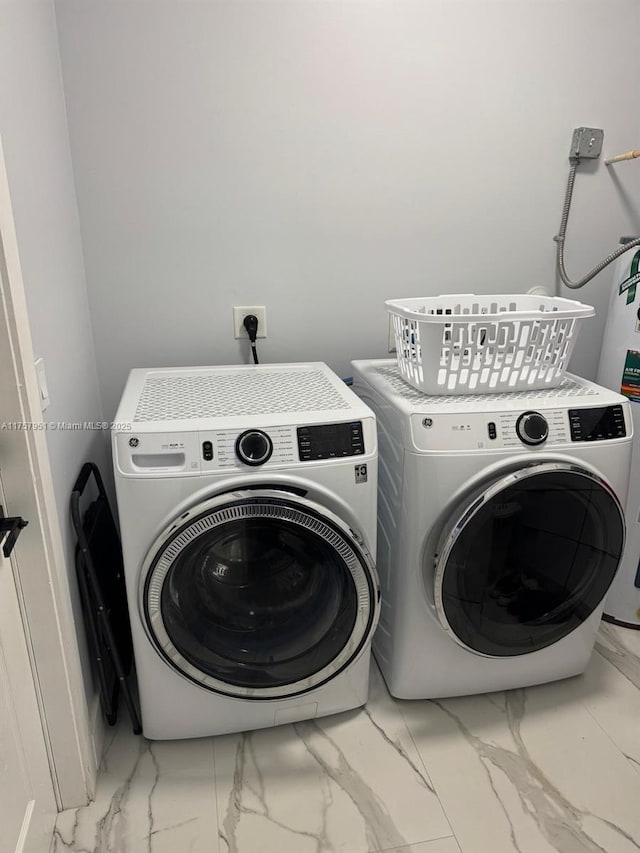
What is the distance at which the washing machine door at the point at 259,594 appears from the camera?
1.26 meters

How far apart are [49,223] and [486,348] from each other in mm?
1096

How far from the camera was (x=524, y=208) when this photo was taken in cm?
192

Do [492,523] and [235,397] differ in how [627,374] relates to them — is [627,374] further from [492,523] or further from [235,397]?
[235,397]

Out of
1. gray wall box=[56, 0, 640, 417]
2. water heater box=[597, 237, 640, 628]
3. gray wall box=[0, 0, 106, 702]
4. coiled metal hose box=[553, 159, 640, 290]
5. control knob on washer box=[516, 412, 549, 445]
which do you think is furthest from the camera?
coiled metal hose box=[553, 159, 640, 290]

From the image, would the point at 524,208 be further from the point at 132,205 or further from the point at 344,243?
the point at 132,205

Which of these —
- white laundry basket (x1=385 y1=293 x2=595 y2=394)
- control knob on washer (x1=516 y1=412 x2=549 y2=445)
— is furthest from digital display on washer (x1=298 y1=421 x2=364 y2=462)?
control knob on washer (x1=516 y1=412 x2=549 y2=445)

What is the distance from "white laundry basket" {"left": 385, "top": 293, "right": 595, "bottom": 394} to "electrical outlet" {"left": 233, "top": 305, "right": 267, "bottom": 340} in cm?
47

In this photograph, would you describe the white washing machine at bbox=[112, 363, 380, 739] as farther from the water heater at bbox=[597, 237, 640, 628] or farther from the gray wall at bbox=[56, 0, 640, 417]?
the water heater at bbox=[597, 237, 640, 628]

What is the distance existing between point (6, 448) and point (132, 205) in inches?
35.9

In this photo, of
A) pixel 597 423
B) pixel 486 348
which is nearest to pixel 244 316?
pixel 486 348


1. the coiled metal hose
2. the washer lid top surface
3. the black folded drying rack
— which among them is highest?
the coiled metal hose

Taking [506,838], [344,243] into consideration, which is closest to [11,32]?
[344,243]

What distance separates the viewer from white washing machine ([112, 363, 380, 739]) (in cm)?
125

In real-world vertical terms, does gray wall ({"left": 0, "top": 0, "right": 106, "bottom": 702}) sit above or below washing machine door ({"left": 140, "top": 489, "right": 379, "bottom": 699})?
above
